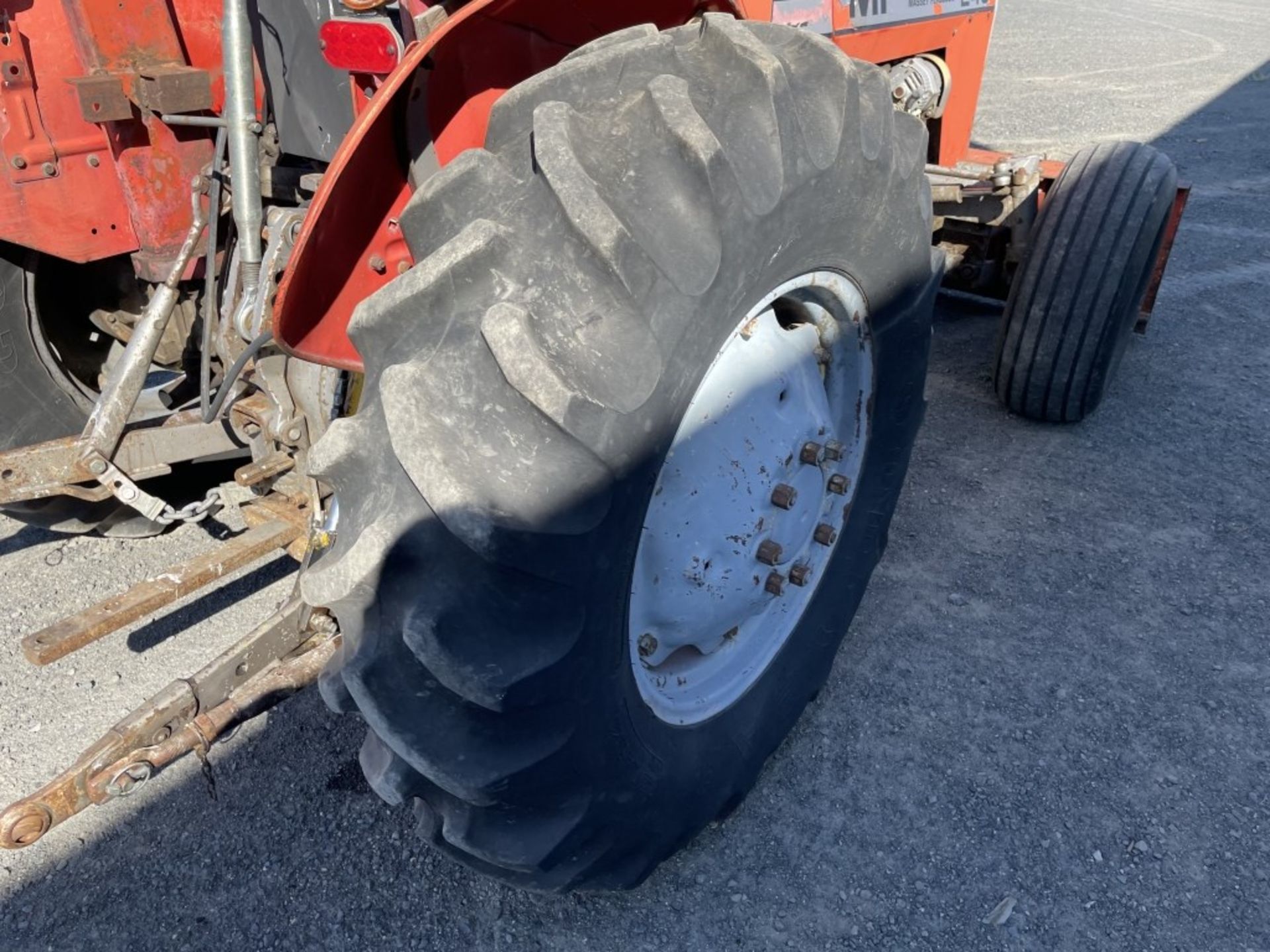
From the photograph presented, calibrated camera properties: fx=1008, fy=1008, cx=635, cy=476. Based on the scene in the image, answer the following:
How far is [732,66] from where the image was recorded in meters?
1.38

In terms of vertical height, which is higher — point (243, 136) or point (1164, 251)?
point (243, 136)

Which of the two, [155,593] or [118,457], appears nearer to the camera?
[155,593]

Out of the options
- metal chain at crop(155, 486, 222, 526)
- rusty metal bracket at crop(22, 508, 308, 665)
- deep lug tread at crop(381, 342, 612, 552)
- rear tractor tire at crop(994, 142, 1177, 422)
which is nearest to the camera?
deep lug tread at crop(381, 342, 612, 552)

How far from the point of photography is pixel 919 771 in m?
2.15

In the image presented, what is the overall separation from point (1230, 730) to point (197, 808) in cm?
224

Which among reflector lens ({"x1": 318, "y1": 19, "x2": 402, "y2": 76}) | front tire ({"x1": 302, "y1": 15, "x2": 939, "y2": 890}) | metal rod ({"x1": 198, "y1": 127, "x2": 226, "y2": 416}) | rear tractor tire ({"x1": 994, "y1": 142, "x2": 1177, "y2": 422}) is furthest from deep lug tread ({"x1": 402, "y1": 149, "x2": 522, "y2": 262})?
rear tractor tire ({"x1": 994, "y1": 142, "x2": 1177, "y2": 422})

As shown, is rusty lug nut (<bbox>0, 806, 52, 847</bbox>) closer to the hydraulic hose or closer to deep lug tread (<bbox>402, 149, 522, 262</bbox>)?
the hydraulic hose

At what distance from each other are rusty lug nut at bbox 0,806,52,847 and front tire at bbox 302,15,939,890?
0.51 m

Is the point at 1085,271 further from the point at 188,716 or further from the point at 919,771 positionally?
the point at 188,716

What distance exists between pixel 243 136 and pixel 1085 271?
96.4 inches

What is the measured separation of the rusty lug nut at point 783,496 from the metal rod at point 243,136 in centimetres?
99

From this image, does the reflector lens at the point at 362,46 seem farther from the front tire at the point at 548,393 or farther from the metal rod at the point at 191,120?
the metal rod at the point at 191,120

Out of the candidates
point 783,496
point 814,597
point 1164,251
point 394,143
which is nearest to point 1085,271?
point 1164,251

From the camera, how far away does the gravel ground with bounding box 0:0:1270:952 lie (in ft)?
6.05
